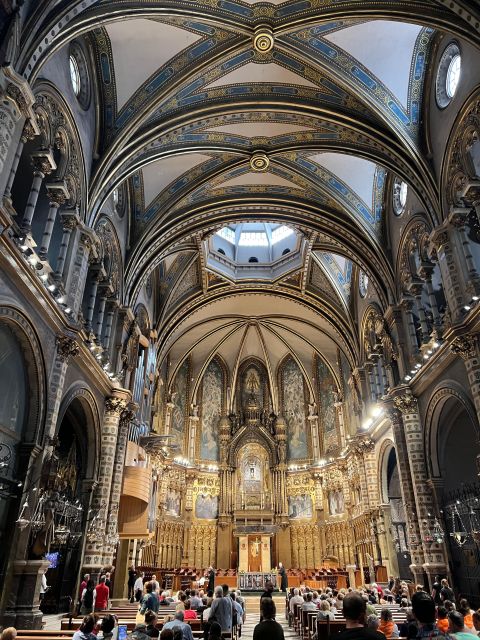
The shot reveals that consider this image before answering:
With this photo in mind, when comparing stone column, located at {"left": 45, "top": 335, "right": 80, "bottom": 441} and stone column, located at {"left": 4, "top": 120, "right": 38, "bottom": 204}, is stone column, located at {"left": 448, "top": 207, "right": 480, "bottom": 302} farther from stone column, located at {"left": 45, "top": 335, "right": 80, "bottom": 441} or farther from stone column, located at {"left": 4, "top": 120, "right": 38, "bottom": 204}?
stone column, located at {"left": 4, "top": 120, "right": 38, "bottom": 204}

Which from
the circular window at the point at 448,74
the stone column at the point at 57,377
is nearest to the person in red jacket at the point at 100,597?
the stone column at the point at 57,377

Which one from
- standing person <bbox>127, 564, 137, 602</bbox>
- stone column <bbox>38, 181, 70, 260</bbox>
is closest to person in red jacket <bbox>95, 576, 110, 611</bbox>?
standing person <bbox>127, 564, 137, 602</bbox>

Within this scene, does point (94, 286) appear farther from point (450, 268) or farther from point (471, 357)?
point (471, 357)

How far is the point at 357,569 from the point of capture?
907 inches

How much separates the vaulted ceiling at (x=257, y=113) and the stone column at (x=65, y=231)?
1.10m

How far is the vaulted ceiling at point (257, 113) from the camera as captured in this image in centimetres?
1375

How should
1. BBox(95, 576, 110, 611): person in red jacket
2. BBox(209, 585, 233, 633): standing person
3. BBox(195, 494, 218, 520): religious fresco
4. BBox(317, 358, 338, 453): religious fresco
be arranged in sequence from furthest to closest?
BBox(317, 358, 338, 453): religious fresco, BBox(195, 494, 218, 520): religious fresco, BBox(95, 576, 110, 611): person in red jacket, BBox(209, 585, 233, 633): standing person

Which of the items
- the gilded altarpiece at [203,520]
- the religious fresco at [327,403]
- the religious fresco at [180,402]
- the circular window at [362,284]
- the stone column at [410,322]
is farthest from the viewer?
the religious fresco at [180,402]

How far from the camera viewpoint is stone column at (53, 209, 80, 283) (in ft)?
44.5

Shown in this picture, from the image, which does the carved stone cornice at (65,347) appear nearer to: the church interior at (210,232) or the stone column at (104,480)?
the church interior at (210,232)

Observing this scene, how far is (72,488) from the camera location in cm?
1553

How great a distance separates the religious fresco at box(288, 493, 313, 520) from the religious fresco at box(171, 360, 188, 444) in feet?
25.9

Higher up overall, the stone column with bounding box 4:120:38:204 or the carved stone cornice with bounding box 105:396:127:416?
the stone column with bounding box 4:120:38:204

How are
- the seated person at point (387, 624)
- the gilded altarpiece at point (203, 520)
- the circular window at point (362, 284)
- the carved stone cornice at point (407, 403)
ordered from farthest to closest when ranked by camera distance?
the gilded altarpiece at point (203, 520) → the circular window at point (362, 284) → the carved stone cornice at point (407, 403) → the seated person at point (387, 624)
